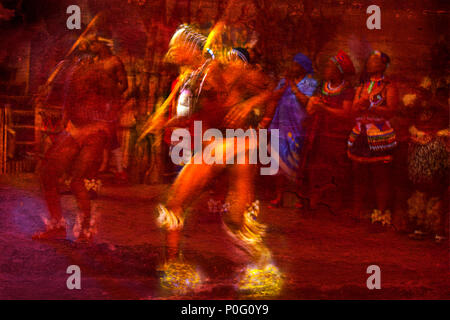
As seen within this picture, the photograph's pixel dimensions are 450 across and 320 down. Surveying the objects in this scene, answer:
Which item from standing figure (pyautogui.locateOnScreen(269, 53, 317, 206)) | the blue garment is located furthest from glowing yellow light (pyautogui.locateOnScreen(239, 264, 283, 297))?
the blue garment

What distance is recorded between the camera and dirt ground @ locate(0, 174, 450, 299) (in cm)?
462

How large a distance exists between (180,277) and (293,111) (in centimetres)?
195

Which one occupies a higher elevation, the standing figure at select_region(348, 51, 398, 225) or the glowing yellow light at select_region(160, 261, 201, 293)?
the standing figure at select_region(348, 51, 398, 225)

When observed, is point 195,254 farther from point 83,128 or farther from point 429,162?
point 429,162

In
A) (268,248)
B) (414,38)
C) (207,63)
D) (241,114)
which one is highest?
(414,38)

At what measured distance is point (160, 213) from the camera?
472cm

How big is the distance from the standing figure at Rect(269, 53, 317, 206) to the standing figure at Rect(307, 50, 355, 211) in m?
0.11

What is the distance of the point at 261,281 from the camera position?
471cm

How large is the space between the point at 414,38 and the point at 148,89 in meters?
2.69

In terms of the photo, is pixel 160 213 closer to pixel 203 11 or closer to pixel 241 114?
pixel 241 114

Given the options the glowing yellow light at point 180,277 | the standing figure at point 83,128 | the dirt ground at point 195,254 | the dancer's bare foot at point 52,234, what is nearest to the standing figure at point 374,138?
the dirt ground at point 195,254

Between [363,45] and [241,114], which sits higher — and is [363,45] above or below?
above

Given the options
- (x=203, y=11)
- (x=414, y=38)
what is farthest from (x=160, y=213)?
(x=414, y=38)

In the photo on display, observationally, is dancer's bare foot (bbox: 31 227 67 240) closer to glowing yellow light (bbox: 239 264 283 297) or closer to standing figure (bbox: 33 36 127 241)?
standing figure (bbox: 33 36 127 241)
